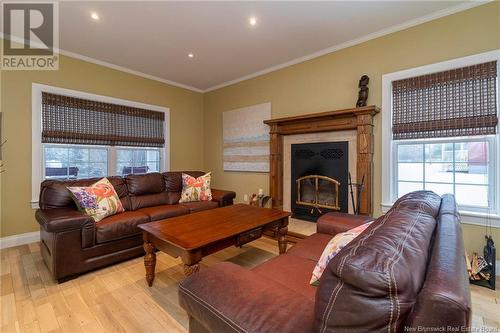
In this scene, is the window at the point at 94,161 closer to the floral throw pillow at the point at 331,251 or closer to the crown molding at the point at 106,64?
the crown molding at the point at 106,64

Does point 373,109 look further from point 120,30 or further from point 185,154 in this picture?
point 185,154

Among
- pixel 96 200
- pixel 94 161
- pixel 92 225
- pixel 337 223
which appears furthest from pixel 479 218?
pixel 94 161

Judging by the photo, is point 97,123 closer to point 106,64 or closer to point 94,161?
point 94,161

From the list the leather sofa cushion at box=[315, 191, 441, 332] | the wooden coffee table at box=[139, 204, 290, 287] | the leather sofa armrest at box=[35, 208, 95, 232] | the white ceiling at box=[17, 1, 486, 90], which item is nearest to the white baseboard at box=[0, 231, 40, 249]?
the leather sofa armrest at box=[35, 208, 95, 232]

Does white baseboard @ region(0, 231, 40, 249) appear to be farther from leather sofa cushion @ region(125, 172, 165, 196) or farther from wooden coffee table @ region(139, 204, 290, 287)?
wooden coffee table @ region(139, 204, 290, 287)

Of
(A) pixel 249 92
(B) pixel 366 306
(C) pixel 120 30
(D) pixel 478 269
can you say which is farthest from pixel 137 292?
(A) pixel 249 92

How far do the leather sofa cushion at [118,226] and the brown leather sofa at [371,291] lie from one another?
1705 millimetres

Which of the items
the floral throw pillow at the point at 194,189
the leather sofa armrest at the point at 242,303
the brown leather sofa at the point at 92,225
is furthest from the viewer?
the floral throw pillow at the point at 194,189

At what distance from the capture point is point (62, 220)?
215 centimetres

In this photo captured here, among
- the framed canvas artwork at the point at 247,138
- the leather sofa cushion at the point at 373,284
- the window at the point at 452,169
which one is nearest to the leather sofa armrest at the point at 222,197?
the framed canvas artwork at the point at 247,138

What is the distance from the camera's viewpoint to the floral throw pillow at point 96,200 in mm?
2521

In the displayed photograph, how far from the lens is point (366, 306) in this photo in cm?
58

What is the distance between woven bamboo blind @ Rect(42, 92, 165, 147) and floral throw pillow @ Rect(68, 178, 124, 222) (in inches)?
48.7

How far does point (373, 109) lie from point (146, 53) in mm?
3225
